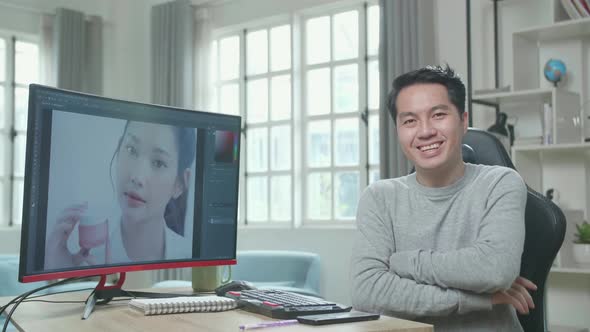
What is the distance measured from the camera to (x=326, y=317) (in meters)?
1.25

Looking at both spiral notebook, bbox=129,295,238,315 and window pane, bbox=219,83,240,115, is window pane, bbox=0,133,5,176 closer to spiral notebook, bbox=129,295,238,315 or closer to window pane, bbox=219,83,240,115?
window pane, bbox=219,83,240,115

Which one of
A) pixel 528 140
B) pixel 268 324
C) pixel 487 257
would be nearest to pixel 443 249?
pixel 487 257

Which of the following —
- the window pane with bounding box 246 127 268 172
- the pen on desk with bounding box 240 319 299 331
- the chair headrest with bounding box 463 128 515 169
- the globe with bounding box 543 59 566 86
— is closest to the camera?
the pen on desk with bounding box 240 319 299 331

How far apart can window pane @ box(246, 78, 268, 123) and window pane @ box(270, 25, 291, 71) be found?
0.18 m

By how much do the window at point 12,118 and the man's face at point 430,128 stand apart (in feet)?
14.7

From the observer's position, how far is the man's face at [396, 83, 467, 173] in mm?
1694

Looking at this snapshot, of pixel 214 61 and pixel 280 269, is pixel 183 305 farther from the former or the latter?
pixel 214 61

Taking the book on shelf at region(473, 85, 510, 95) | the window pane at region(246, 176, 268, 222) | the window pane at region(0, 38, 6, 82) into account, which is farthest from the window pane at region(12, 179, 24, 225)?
the book on shelf at region(473, 85, 510, 95)

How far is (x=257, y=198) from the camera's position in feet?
17.9

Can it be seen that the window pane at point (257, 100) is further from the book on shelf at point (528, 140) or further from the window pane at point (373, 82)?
the book on shelf at point (528, 140)

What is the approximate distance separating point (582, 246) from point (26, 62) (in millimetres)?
4681

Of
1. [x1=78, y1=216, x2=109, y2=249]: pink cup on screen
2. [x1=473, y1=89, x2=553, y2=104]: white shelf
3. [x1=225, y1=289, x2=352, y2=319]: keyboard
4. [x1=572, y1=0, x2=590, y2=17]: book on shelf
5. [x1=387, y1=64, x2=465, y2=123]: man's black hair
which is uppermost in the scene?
[x1=572, y1=0, x2=590, y2=17]: book on shelf

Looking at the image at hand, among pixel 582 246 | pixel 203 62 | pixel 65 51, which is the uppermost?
pixel 65 51

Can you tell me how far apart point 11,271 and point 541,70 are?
334 centimetres
